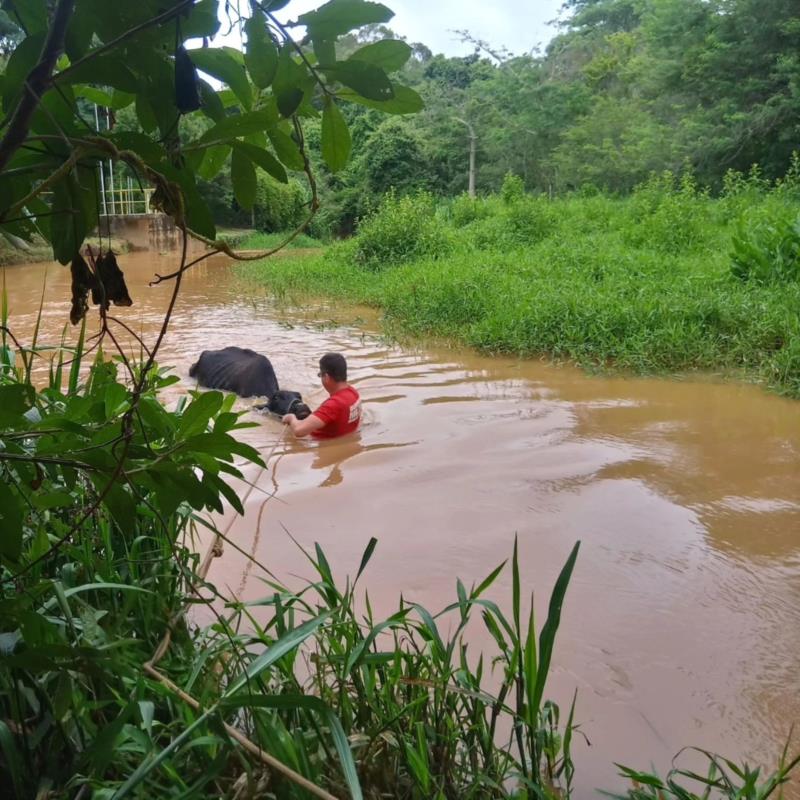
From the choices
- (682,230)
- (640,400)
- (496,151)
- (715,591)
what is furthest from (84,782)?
(496,151)

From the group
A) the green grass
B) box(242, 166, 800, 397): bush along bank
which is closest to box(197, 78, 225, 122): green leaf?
box(242, 166, 800, 397): bush along bank

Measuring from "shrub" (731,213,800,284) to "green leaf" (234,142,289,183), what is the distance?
7.88 metres

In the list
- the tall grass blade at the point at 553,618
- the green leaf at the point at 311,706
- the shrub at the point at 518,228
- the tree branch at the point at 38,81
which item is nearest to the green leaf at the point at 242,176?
the tree branch at the point at 38,81

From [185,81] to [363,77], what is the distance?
205 mm

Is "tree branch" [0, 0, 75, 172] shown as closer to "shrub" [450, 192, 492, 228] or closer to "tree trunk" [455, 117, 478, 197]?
"shrub" [450, 192, 492, 228]

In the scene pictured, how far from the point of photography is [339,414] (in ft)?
17.0

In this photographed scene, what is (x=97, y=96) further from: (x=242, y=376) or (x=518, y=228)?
(x=518, y=228)

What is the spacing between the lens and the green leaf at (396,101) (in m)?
0.99

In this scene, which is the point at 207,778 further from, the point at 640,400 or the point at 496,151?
the point at 496,151

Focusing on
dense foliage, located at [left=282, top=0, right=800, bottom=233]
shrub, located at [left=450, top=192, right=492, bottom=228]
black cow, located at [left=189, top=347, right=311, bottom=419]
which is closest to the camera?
black cow, located at [left=189, top=347, right=311, bottom=419]

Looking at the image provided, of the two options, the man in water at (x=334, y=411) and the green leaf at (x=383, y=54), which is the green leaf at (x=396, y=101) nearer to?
the green leaf at (x=383, y=54)

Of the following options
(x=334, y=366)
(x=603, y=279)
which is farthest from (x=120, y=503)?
(x=603, y=279)

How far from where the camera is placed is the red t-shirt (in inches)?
204

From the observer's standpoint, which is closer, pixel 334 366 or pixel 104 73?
A: pixel 104 73
